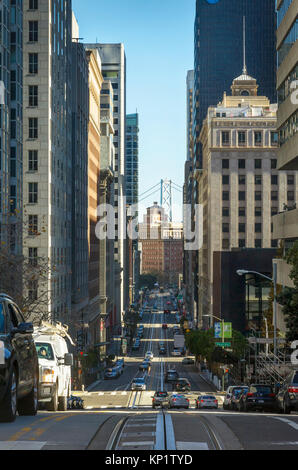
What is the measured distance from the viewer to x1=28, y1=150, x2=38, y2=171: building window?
76062 mm

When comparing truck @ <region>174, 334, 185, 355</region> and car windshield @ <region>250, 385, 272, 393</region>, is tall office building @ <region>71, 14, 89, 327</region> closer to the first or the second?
truck @ <region>174, 334, 185, 355</region>

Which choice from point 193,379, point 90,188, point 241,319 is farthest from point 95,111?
point 193,379

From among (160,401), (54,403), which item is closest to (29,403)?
(54,403)

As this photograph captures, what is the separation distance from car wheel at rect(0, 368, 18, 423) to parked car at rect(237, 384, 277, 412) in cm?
1712

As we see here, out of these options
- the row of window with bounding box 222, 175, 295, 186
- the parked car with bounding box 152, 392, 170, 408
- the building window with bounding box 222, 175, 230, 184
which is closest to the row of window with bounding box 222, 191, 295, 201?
the row of window with bounding box 222, 175, 295, 186

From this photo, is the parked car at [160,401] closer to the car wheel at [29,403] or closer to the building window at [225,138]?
the car wheel at [29,403]

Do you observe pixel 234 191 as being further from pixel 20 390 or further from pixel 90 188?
pixel 20 390

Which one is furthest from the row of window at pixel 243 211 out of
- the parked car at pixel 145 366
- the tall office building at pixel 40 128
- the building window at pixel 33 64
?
the building window at pixel 33 64

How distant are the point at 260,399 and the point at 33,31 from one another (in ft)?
184

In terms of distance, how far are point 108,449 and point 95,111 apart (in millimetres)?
130203

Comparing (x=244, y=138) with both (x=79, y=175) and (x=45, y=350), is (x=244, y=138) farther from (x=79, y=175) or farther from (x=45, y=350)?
(x=45, y=350)

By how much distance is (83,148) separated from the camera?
4402 inches

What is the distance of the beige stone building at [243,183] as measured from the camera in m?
133

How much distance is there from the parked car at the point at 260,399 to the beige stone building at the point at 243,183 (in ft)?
330
